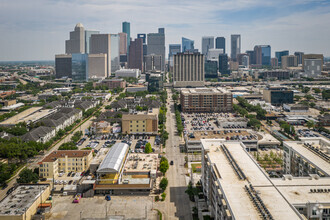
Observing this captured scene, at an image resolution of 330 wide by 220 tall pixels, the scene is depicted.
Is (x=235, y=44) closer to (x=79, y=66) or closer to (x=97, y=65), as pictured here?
(x=97, y=65)

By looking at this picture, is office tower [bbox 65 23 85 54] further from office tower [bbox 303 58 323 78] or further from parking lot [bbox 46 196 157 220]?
parking lot [bbox 46 196 157 220]

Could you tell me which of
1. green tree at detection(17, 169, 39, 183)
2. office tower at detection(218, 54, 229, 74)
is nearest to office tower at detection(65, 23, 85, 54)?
office tower at detection(218, 54, 229, 74)

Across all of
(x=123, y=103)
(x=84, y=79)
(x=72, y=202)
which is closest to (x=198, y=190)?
(x=72, y=202)

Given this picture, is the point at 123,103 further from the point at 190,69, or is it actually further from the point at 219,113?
the point at 190,69

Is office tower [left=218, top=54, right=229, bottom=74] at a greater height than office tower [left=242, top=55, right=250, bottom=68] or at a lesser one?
lesser

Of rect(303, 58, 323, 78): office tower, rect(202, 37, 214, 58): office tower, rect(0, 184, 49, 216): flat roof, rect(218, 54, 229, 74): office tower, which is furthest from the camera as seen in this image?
rect(202, 37, 214, 58): office tower

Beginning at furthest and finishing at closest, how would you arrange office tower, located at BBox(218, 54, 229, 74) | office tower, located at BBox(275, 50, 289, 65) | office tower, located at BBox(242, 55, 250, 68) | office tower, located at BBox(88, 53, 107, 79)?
office tower, located at BBox(275, 50, 289, 65)
office tower, located at BBox(242, 55, 250, 68)
office tower, located at BBox(218, 54, 229, 74)
office tower, located at BBox(88, 53, 107, 79)

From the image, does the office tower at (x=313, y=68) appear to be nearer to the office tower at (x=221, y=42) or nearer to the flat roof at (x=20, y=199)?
the office tower at (x=221, y=42)
